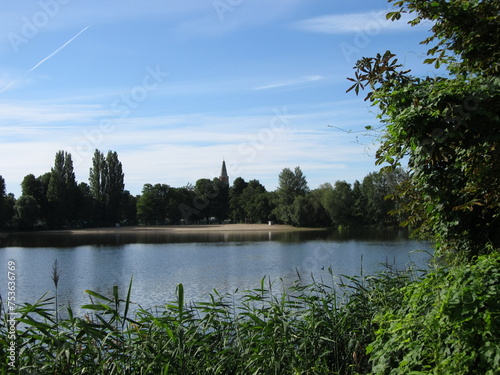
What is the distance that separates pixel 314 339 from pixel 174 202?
7861cm

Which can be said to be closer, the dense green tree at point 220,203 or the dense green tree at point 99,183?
the dense green tree at point 99,183

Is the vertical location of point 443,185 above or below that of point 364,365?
above

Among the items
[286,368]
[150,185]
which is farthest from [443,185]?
[150,185]

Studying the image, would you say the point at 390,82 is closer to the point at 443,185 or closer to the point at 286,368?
the point at 443,185

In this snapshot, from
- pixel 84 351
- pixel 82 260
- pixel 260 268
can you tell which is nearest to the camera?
pixel 84 351

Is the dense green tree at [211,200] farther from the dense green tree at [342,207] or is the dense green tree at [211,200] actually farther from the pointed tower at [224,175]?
the dense green tree at [342,207]

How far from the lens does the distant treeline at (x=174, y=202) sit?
6166cm

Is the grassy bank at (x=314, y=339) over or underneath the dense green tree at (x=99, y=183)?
underneath

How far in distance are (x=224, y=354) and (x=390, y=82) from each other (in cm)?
286

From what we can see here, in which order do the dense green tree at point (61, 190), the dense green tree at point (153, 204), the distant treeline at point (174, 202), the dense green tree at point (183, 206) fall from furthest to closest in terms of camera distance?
the dense green tree at point (183, 206) → the dense green tree at point (153, 204) → the dense green tree at point (61, 190) → the distant treeline at point (174, 202)

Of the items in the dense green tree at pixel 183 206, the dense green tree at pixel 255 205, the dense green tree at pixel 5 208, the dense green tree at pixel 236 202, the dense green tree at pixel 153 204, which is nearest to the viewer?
the dense green tree at pixel 5 208

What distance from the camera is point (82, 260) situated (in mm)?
26953

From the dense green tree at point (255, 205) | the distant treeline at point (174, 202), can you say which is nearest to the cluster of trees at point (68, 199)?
the distant treeline at point (174, 202)

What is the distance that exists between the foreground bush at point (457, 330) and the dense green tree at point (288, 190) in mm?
68512
